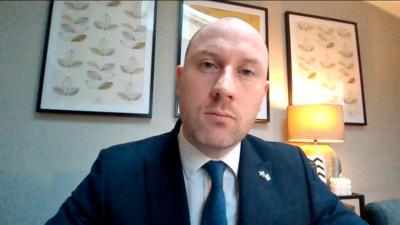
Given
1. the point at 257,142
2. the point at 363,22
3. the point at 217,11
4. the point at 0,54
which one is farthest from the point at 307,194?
the point at 363,22

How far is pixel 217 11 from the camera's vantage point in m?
1.57

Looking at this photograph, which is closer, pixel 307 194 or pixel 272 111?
pixel 307 194

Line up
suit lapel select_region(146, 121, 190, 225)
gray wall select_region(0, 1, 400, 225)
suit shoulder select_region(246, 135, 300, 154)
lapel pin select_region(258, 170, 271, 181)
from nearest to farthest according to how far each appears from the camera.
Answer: suit lapel select_region(146, 121, 190, 225) < lapel pin select_region(258, 170, 271, 181) < suit shoulder select_region(246, 135, 300, 154) < gray wall select_region(0, 1, 400, 225)

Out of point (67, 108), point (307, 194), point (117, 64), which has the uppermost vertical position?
point (117, 64)

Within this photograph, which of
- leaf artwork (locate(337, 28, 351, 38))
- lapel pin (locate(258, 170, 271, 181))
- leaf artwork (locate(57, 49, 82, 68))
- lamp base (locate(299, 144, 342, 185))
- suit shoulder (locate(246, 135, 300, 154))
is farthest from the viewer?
leaf artwork (locate(337, 28, 351, 38))

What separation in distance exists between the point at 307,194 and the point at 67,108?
1230 millimetres

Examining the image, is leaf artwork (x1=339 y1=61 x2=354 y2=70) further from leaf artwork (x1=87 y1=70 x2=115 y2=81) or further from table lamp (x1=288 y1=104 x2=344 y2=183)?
leaf artwork (x1=87 y1=70 x2=115 y2=81)

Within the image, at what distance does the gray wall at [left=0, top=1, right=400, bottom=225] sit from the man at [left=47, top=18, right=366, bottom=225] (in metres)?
0.71

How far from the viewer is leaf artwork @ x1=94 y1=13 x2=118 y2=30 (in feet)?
4.58

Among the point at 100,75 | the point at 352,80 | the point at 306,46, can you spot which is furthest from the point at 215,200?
the point at 352,80

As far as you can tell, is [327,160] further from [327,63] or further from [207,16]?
[207,16]

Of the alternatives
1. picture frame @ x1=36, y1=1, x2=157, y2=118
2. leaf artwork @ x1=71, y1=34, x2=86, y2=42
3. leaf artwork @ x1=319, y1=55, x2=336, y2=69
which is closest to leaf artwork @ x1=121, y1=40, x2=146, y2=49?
picture frame @ x1=36, y1=1, x2=157, y2=118

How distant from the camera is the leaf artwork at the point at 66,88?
4.22ft

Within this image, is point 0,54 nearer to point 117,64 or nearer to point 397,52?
point 117,64
